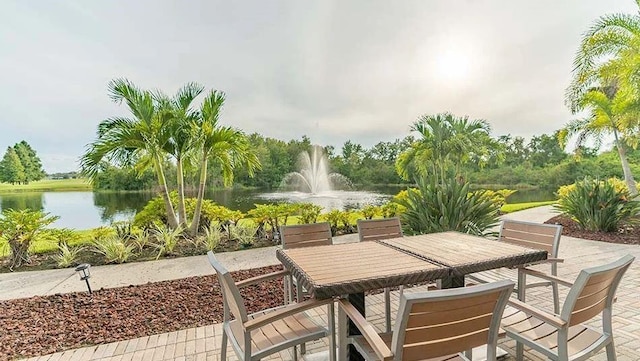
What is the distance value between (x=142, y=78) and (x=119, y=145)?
2027 mm

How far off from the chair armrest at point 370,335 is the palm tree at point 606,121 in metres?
9.35

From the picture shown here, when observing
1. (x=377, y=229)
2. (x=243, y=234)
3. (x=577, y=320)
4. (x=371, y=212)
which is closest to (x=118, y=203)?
(x=243, y=234)

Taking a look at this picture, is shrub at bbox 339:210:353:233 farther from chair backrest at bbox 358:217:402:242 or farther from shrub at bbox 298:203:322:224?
chair backrest at bbox 358:217:402:242

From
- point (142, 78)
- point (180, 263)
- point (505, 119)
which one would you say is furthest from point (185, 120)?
point (505, 119)

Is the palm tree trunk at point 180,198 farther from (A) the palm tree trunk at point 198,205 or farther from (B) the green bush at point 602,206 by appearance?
(B) the green bush at point 602,206

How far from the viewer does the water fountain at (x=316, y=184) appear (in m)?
12.3

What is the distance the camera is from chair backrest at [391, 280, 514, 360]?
3.97ft

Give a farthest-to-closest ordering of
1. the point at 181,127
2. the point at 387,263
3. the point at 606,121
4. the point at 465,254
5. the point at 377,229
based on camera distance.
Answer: the point at 606,121, the point at 181,127, the point at 377,229, the point at 465,254, the point at 387,263

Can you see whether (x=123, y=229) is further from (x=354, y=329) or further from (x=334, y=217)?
(x=354, y=329)

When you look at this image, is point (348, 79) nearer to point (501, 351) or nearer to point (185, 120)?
point (185, 120)

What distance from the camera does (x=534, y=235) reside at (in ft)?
9.36

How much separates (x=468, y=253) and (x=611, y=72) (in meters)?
9.03

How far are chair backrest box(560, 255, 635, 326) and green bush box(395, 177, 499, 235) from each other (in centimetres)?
306

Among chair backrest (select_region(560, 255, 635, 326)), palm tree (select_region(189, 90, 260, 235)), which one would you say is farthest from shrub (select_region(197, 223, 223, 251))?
chair backrest (select_region(560, 255, 635, 326))
